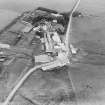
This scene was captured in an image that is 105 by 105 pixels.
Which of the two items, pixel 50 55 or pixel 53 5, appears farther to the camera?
pixel 53 5

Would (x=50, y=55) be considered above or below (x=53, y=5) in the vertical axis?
above

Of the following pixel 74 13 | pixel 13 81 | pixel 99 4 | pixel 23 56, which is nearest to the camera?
pixel 13 81

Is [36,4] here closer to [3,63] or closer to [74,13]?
[74,13]

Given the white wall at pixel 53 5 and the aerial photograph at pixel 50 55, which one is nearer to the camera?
the aerial photograph at pixel 50 55

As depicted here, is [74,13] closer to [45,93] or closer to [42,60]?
[42,60]

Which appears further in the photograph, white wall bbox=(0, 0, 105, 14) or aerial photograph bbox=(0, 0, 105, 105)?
white wall bbox=(0, 0, 105, 14)

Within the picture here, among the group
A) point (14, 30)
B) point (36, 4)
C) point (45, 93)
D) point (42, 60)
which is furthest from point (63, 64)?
point (36, 4)

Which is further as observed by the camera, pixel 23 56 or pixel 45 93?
pixel 23 56

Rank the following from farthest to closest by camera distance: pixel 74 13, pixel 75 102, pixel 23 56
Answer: pixel 74 13 < pixel 23 56 < pixel 75 102
